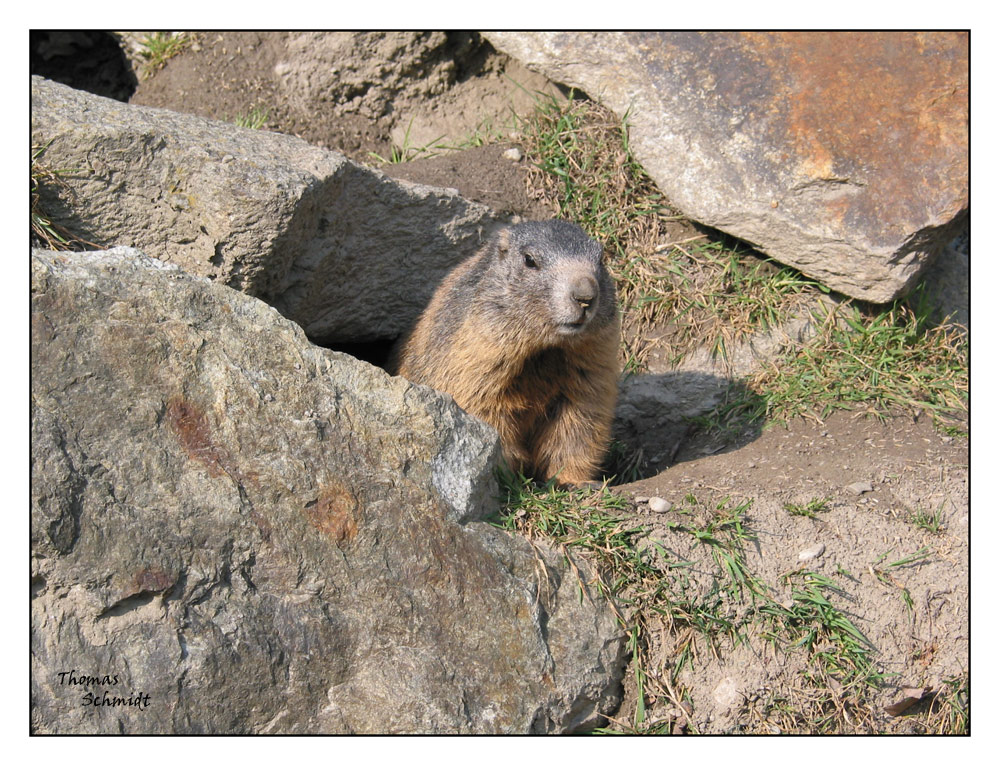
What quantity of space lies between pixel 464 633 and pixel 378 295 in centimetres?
283

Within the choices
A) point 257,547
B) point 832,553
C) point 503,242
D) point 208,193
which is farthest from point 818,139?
point 257,547

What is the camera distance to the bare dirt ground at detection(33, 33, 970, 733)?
3936 mm

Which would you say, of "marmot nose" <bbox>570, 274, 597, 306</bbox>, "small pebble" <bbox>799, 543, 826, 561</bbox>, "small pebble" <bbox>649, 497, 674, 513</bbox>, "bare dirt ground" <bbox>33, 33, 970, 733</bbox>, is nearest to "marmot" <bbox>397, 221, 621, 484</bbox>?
"marmot nose" <bbox>570, 274, 597, 306</bbox>

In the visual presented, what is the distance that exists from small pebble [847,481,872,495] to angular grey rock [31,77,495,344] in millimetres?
3094

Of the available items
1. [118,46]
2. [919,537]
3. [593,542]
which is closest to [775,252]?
[919,537]

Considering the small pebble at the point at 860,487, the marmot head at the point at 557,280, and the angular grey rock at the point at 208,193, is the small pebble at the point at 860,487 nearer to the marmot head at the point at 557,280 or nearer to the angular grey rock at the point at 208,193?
the marmot head at the point at 557,280

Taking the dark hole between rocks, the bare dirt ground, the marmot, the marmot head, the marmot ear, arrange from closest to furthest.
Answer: the bare dirt ground
the marmot head
the marmot
the marmot ear
the dark hole between rocks

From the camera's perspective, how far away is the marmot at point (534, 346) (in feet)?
14.7

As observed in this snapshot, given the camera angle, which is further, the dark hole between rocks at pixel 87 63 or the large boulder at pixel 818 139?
the dark hole between rocks at pixel 87 63

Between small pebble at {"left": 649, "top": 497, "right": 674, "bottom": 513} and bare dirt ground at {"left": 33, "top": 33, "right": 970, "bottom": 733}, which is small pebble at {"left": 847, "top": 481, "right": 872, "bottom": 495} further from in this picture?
small pebble at {"left": 649, "top": 497, "right": 674, "bottom": 513}

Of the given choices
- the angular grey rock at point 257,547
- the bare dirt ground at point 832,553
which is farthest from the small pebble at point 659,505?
the angular grey rock at point 257,547

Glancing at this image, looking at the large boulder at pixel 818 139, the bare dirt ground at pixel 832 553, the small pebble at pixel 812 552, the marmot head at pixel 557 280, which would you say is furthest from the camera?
the large boulder at pixel 818 139

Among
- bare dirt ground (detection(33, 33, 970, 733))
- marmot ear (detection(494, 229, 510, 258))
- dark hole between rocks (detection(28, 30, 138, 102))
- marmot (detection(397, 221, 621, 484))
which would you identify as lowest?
bare dirt ground (detection(33, 33, 970, 733))

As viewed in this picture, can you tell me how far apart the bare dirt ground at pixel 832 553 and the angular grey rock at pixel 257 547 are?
43 cm
